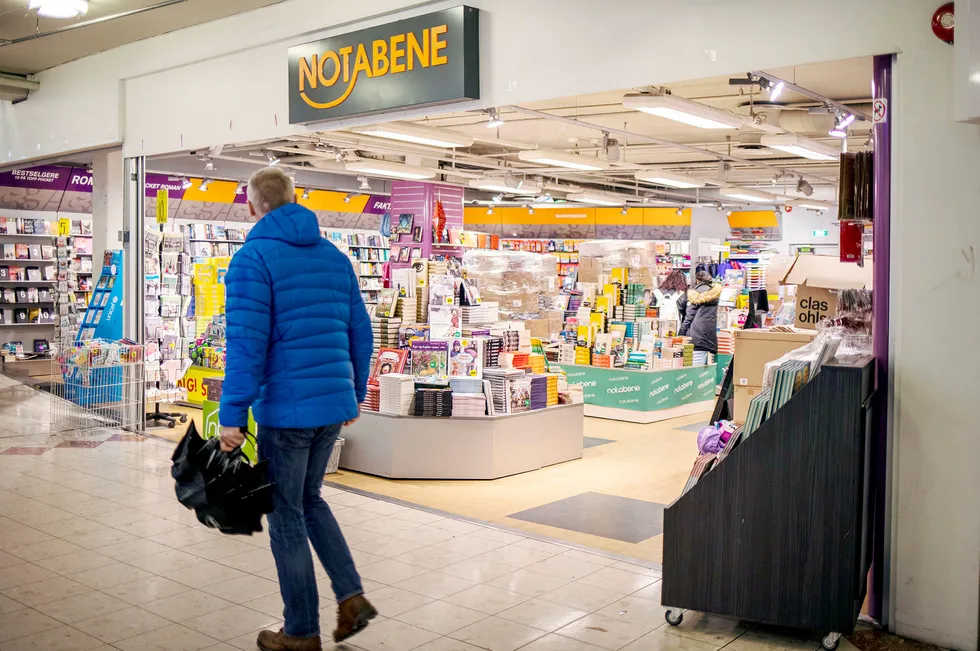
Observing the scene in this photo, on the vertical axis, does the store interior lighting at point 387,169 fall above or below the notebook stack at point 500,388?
above

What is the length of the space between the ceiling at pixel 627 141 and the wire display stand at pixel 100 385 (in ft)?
6.21

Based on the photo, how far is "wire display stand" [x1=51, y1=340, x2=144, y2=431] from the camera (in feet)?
25.9

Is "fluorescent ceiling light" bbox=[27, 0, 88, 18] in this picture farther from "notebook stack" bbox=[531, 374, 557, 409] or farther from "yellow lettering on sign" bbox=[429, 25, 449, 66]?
"notebook stack" bbox=[531, 374, 557, 409]

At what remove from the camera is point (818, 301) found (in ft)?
18.6

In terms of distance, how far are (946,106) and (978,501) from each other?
1569 millimetres

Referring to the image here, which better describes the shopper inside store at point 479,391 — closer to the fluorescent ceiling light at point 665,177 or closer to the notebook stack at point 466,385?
the notebook stack at point 466,385

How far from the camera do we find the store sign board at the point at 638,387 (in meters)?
9.98

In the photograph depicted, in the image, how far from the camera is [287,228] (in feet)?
10.9

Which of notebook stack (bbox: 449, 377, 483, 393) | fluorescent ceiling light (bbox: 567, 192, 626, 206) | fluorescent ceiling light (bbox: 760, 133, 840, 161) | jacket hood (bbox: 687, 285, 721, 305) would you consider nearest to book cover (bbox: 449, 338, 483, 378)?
notebook stack (bbox: 449, 377, 483, 393)

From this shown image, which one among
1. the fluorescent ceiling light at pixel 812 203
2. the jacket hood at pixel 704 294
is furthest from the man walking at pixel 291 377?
the fluorescent ceiling light at pixel 812 203

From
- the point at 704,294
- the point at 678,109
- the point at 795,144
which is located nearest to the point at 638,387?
the point at 704,294

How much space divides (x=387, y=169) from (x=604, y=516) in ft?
26.5

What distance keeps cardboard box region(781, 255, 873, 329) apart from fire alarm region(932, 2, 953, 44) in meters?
2.10

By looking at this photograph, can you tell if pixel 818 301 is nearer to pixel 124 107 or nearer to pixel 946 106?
pixel 946 106
